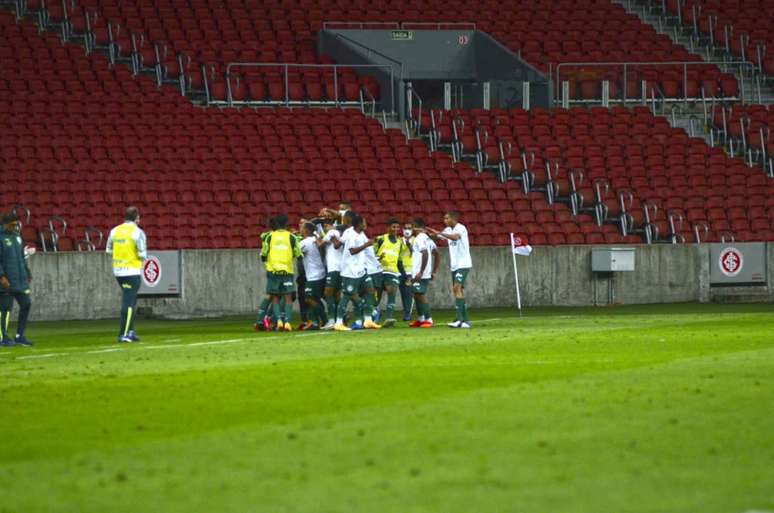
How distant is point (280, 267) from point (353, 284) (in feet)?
4.26

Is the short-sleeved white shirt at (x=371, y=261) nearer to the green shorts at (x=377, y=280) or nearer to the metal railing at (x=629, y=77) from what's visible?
the green shorts at (x=377, y=280)

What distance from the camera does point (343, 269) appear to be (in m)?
26.7

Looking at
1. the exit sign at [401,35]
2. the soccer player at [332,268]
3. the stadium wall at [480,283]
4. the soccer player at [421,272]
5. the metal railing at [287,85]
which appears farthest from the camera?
the exit sign at [401,35]

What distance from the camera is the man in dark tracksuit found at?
77.7ft

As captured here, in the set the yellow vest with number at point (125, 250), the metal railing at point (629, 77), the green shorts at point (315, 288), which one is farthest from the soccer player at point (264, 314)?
the metal railing at point (629, 77)

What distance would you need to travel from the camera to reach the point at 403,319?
1208 inches

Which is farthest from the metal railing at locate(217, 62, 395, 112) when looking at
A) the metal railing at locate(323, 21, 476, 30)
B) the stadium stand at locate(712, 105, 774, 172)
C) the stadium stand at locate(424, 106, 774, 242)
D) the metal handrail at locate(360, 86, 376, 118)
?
the stadium stand at locate(712, 105, 774, 172)

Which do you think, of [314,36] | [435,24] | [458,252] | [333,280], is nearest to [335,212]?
[333,280]

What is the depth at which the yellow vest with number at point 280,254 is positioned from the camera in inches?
1051

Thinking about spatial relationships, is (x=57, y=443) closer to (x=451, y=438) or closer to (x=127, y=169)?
(x=451, y=438)

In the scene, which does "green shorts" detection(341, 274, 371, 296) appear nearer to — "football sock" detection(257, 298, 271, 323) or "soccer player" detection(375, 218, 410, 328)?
"soccer player" detection(375, 218, 410, 328)

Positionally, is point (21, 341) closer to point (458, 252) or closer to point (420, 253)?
point (458, 252)

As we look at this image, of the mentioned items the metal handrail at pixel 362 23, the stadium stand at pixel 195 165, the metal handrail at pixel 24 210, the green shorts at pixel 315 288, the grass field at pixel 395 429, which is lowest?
the grass field at pixel 395 429

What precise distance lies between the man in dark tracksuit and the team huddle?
170 inches
